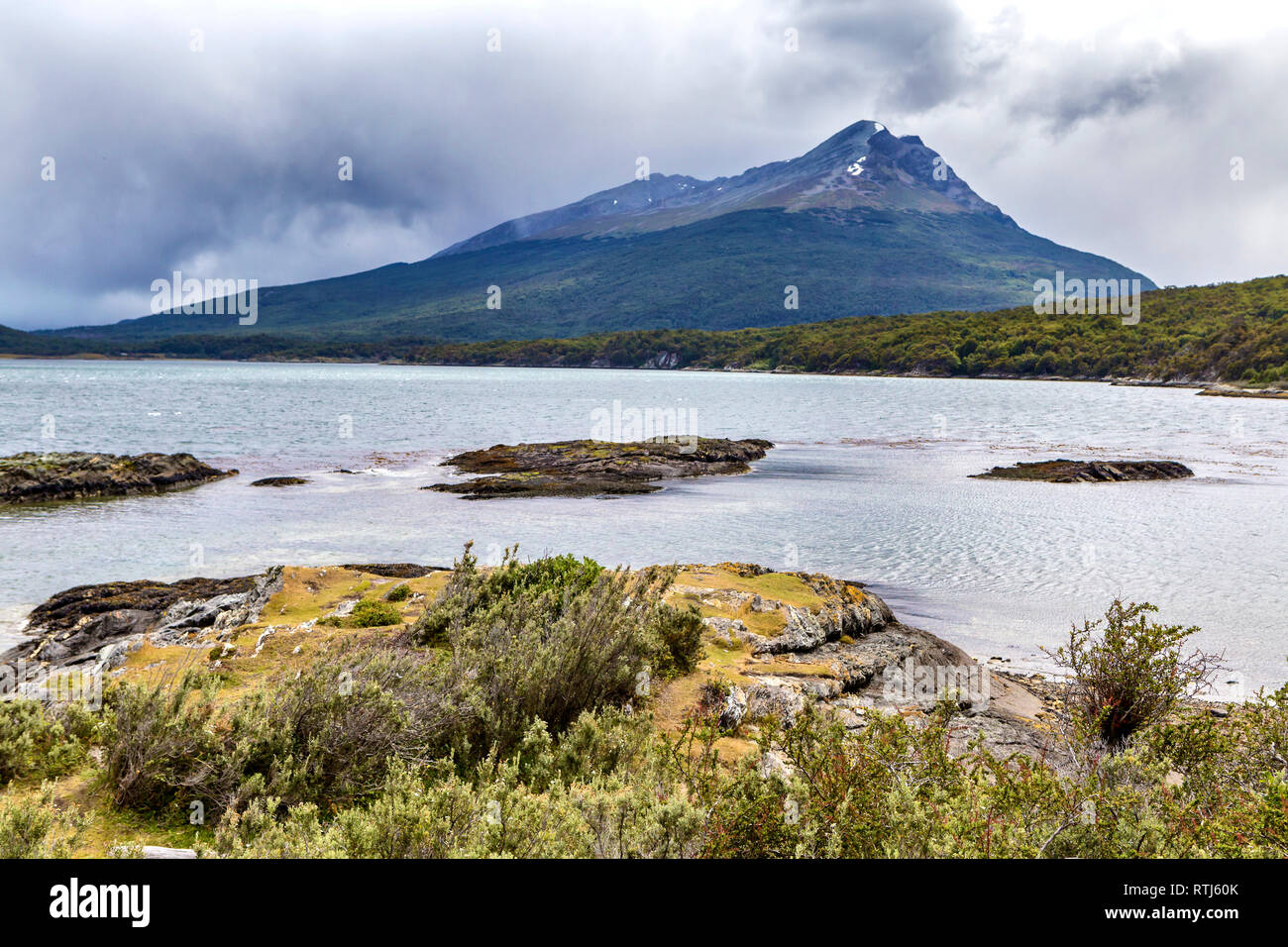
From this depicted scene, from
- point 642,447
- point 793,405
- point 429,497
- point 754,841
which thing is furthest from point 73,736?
point 793,405

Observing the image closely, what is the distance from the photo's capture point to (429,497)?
107ft

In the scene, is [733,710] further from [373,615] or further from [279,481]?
[279,481]

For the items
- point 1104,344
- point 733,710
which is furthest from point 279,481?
point 1104,344

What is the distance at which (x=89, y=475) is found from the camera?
33031mm

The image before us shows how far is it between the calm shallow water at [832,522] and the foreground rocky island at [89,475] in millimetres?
1684

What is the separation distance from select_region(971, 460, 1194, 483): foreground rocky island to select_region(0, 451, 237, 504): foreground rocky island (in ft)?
125

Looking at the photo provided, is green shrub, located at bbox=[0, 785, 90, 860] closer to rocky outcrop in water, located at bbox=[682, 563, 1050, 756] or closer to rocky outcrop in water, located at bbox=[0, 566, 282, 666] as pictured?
rocky outcrop in water, located at bbox=[682, 563, 1050, 756]

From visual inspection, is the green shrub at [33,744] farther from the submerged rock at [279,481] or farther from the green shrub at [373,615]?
the submerged rock at [279,481]

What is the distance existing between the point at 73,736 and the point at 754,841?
18.4 ft

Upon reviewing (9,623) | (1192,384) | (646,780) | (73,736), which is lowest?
(9,623)

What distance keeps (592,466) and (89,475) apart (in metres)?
22.4

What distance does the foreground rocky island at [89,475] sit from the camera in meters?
31.3

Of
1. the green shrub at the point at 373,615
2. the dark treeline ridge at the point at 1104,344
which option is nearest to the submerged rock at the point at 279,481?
the green shrub at the point at 373,615
